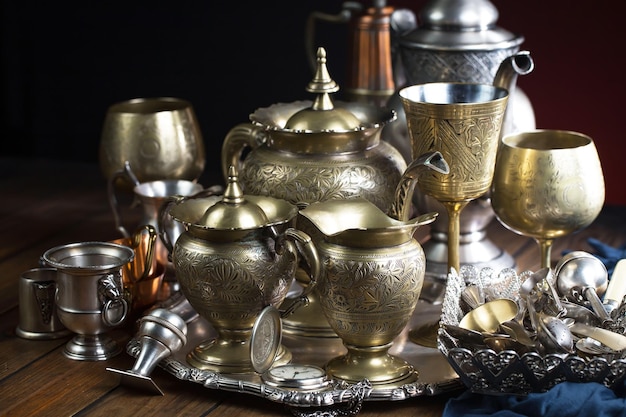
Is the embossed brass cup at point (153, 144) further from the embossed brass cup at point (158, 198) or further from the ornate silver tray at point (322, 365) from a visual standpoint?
the ornate silver tray at point (322, 365)

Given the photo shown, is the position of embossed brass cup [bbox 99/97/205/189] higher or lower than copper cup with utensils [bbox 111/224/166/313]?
higher

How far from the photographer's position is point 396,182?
1166 mm

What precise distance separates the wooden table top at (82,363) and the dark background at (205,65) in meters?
0.20

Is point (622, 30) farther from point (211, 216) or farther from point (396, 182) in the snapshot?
point (211, 216)

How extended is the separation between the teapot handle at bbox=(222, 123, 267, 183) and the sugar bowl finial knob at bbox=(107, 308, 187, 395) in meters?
0.24

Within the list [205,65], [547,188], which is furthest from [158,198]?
[205,65]

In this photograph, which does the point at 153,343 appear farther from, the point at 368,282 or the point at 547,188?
the point at 547,188

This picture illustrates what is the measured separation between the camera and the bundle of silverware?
943 mm

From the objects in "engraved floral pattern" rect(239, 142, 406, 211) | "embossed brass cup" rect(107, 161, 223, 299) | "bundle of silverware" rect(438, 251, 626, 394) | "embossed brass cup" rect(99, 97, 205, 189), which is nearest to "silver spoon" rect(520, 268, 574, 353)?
"bundle of silverware" rect(438, 251, 626, 394)

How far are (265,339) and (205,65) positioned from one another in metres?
1.04

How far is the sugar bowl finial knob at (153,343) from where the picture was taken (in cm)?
102

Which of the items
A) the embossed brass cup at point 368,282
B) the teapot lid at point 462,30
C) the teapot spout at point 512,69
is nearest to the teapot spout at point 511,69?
the teapot spout at point 512,69

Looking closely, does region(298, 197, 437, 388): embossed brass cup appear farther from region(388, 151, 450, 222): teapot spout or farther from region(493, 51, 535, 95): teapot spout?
region(493, 51, 535, 95): teapot spout

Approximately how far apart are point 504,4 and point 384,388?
0.93 m
